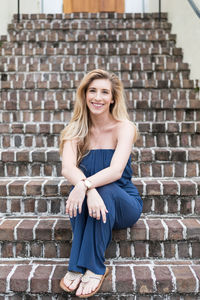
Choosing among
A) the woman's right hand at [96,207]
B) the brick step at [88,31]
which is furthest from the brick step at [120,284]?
the brick step at [88,31]

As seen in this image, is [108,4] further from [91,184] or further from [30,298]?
[30,298]

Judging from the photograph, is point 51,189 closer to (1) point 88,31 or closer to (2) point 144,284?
(2) point 144,284

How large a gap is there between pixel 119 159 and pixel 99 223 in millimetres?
354

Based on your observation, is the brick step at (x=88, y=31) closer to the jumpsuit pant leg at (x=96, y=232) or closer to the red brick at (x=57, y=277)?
the jumpsuit pant leg at (x=96, y=232)

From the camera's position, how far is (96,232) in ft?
4.14

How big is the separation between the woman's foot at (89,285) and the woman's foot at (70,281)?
21 mm

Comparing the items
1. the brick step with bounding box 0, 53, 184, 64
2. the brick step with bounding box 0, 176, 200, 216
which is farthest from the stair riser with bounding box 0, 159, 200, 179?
the brick step with bounding box 0, 53, 184, 64

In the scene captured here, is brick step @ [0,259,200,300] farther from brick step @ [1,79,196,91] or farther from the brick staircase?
brick step @ [1,79,196,91]

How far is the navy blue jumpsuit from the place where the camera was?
1.25 m

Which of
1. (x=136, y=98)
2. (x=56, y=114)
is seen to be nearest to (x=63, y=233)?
(x=56, y=114)

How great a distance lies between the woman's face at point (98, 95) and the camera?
1495 mm

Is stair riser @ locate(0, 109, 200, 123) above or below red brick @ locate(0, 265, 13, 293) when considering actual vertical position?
above

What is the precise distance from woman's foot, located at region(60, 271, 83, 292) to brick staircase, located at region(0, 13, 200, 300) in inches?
2.3

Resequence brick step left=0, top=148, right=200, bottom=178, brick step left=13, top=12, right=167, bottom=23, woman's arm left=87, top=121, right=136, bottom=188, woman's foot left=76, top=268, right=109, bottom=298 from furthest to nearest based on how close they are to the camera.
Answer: brick step left=13, top=12, right=167, bottom=23 < brick step left=0, top=148, right=200, bottom=178 < woman's arm left=87, top=121, right=136, bottom=188 < woman's foot left=76, top=268, right=109, bottom=298
